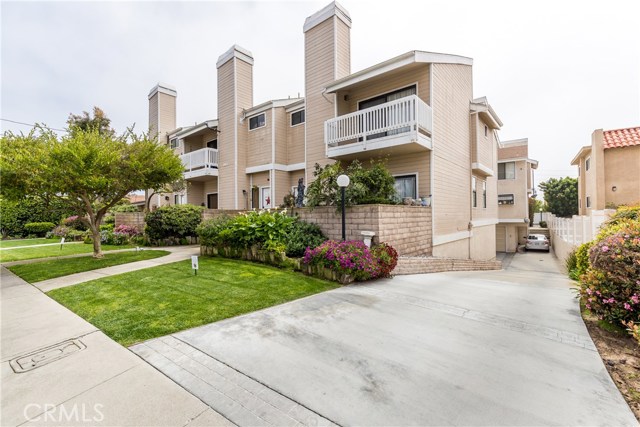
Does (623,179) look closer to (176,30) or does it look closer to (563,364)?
(563,364)

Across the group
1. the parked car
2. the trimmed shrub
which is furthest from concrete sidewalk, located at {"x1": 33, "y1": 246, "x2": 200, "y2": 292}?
the parked car

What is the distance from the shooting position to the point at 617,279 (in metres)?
3.49

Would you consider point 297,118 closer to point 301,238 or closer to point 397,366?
point 301,238

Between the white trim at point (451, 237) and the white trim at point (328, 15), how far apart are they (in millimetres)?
10396

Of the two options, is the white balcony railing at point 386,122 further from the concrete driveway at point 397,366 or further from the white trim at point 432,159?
the concrete driveway at point 397,366

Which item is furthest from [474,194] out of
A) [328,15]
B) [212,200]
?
[212,200]

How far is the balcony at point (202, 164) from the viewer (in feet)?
54.0

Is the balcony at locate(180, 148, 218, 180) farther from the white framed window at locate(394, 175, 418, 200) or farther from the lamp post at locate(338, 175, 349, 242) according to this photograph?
the lamp post at locate(338, 175, 349, 242)

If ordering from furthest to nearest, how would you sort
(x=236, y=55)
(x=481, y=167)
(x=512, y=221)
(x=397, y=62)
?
1. (x=512, y=221)
2. (x=236, y=55)
3. (x=481, y=167)
4. (x=397, y=62)

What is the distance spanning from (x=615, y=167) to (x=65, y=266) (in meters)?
23.5

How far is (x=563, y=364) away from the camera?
9.40 feet

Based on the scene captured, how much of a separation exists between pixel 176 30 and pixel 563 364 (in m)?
13.8

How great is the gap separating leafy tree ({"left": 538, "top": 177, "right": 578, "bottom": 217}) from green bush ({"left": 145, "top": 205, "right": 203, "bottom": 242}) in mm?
44995

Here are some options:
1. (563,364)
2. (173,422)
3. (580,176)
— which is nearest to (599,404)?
(563,364)
